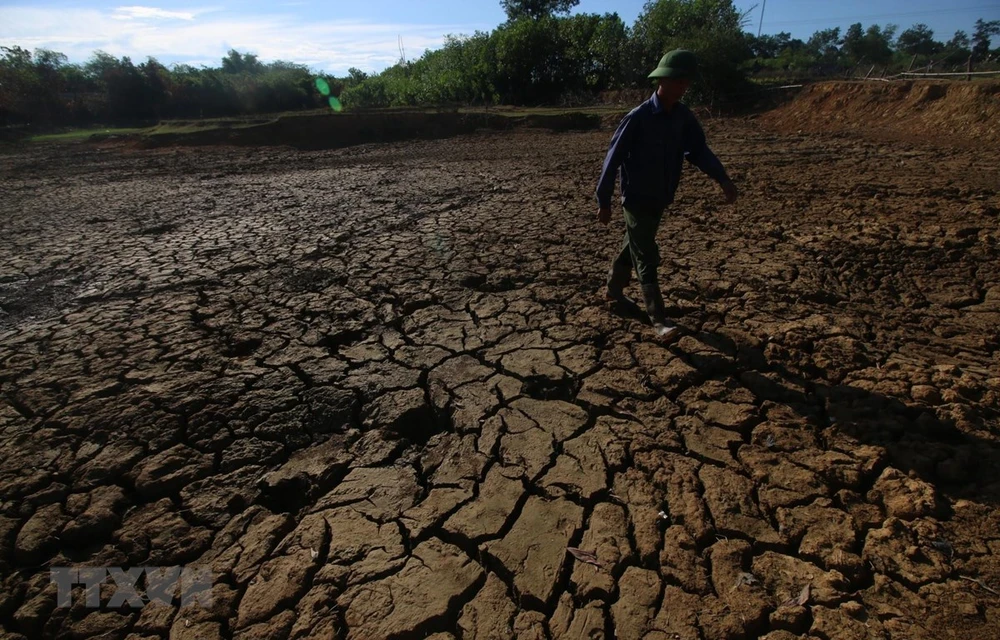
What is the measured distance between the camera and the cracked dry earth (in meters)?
1.88

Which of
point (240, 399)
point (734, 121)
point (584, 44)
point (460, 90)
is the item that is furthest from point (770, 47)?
point (240, 399)

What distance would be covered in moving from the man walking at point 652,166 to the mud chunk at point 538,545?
146 centimetres

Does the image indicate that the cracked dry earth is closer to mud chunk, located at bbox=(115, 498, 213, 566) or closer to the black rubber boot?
mud chunk, located at bbox=(115, 498, 213, 566)

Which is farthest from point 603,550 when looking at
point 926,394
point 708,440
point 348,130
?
point 348,130

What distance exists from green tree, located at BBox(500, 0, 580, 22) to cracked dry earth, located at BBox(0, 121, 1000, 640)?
1289 inches

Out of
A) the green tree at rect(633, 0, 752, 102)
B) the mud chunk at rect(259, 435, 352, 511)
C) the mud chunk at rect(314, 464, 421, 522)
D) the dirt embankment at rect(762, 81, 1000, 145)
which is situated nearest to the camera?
the mud chunk at rect(314, 464, 421, 522)

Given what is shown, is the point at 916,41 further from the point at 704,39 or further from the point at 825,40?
the point at 704,39

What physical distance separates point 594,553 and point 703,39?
17.2m

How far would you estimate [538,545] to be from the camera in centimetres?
207

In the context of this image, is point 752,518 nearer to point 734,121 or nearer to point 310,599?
point 310,599

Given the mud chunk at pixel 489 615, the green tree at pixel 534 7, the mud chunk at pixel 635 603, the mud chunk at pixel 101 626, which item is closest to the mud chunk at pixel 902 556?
the mud chunk at pixel 635 603

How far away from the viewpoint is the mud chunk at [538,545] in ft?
6.34

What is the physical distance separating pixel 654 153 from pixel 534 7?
35212mm

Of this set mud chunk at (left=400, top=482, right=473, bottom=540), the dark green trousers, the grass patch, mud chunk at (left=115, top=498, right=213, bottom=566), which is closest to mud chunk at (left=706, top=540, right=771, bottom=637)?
mud chunk at (left=400, top=482, right=473, bottom=540)
